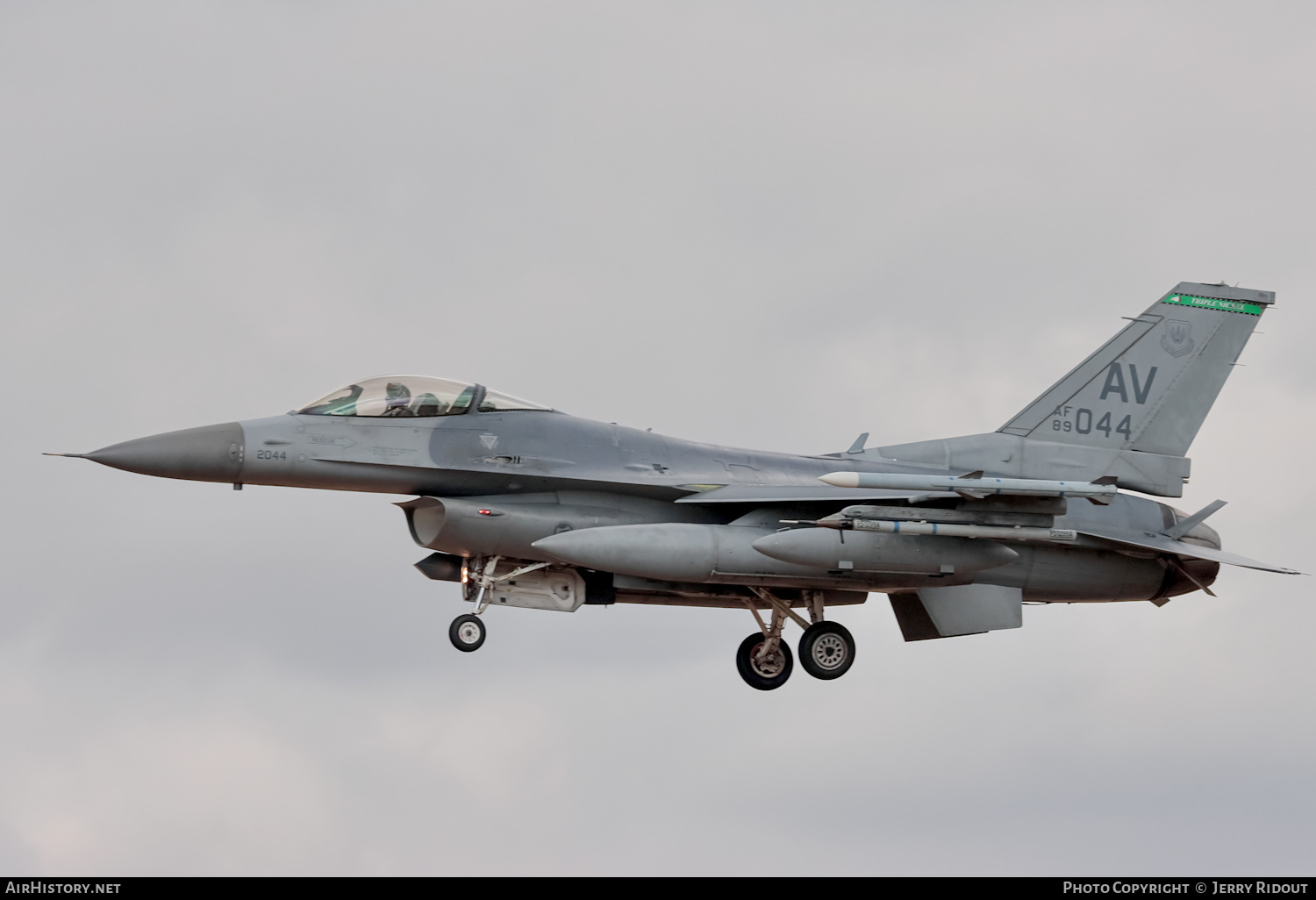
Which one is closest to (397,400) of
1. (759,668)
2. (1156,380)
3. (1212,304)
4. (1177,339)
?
(759,668)

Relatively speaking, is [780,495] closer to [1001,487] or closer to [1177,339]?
[1001,487]

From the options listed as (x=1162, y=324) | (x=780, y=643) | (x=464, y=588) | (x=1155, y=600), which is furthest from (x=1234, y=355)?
(x=464, y=588)

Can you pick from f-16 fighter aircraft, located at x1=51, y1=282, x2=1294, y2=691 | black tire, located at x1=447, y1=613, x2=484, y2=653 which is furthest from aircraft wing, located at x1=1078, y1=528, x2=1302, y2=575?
black tire, located at x1=447, y1=613, x2=484, y2=653

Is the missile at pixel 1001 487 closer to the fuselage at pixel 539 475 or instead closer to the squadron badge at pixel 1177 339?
the fuselage at pixel 539 475

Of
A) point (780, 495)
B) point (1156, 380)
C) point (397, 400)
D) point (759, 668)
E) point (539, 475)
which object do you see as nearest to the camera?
point (397, 400)

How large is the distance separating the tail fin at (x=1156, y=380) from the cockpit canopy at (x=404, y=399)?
24.0ft

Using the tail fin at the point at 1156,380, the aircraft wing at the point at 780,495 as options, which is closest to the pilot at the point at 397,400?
the aircraft wing at the point at 780,495

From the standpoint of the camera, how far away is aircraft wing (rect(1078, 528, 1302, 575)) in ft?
70.0

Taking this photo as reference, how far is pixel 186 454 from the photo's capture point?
1881cm

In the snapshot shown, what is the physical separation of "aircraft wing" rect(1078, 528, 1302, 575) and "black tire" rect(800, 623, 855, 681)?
322 centimetres

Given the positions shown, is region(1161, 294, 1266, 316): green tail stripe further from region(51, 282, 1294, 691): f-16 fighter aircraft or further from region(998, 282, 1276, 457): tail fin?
region(51, 282, 1294, 691): f-16 fighter aircraft

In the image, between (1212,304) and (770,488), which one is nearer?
(770,488)

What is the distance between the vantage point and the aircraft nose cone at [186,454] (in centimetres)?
1873

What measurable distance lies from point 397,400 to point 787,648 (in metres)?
5.97
